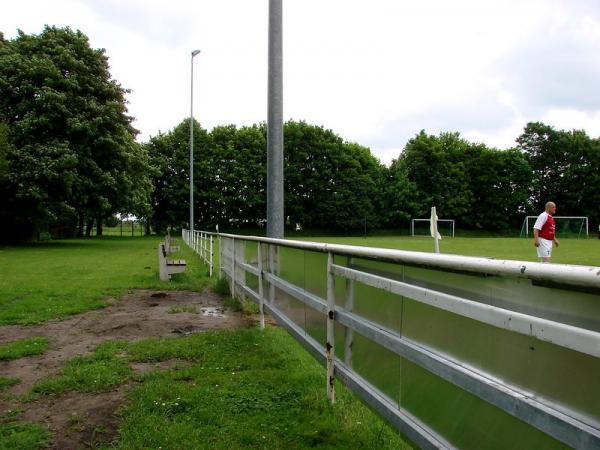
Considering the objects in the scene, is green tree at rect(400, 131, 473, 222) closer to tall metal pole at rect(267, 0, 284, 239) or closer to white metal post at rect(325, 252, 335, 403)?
tall metal pole at rect(267, 0, 284, 239)

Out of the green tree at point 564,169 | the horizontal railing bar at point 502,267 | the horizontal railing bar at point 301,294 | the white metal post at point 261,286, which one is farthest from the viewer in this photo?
the green tree at point 564,169

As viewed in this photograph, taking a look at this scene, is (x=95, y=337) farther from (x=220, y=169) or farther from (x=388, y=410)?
(x=220, y=169)

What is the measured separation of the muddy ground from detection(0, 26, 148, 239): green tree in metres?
18.1

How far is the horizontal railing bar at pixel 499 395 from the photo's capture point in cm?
153

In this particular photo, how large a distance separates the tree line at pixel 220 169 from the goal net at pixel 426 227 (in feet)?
4.59

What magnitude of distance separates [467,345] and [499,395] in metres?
0.28

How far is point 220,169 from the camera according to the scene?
56.9m

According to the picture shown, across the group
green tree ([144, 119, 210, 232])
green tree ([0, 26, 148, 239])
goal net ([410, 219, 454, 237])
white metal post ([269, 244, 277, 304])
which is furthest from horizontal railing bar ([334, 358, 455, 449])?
goal net ([410, 219, 454, 237])

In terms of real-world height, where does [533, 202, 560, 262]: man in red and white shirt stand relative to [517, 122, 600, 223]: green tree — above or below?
below

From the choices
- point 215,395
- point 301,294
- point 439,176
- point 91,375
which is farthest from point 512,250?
point 439,176

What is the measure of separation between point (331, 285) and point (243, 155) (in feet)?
181

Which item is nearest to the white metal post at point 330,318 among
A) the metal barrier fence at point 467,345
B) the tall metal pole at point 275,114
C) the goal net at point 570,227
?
the metal barrier fence at point 467,345

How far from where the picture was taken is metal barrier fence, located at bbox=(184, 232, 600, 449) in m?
1.54

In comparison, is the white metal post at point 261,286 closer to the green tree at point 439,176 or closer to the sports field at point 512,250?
the sports field at point 512,250
